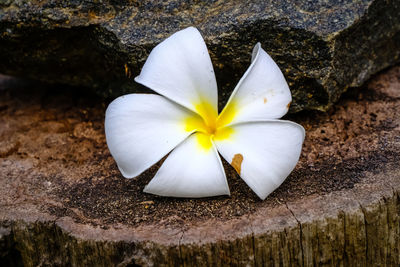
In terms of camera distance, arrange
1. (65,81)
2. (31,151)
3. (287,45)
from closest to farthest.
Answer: (287,45) → (31,151) → (65,81)

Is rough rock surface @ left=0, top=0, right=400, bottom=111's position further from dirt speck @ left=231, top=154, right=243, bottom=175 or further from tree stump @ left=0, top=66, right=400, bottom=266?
dirt speck @ left=231, top=154, right=243, bottom=175

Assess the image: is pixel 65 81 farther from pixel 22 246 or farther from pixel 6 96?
pixel 22 246

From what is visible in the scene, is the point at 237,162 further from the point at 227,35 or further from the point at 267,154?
the point at 227,35

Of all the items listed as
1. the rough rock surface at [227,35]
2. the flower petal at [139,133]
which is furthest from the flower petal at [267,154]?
the rough rock surface at [227,35]

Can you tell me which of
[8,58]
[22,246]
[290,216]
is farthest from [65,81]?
[290,216]

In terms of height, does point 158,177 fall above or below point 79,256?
above

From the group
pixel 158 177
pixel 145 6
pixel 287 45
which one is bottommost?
pixel 158 177
